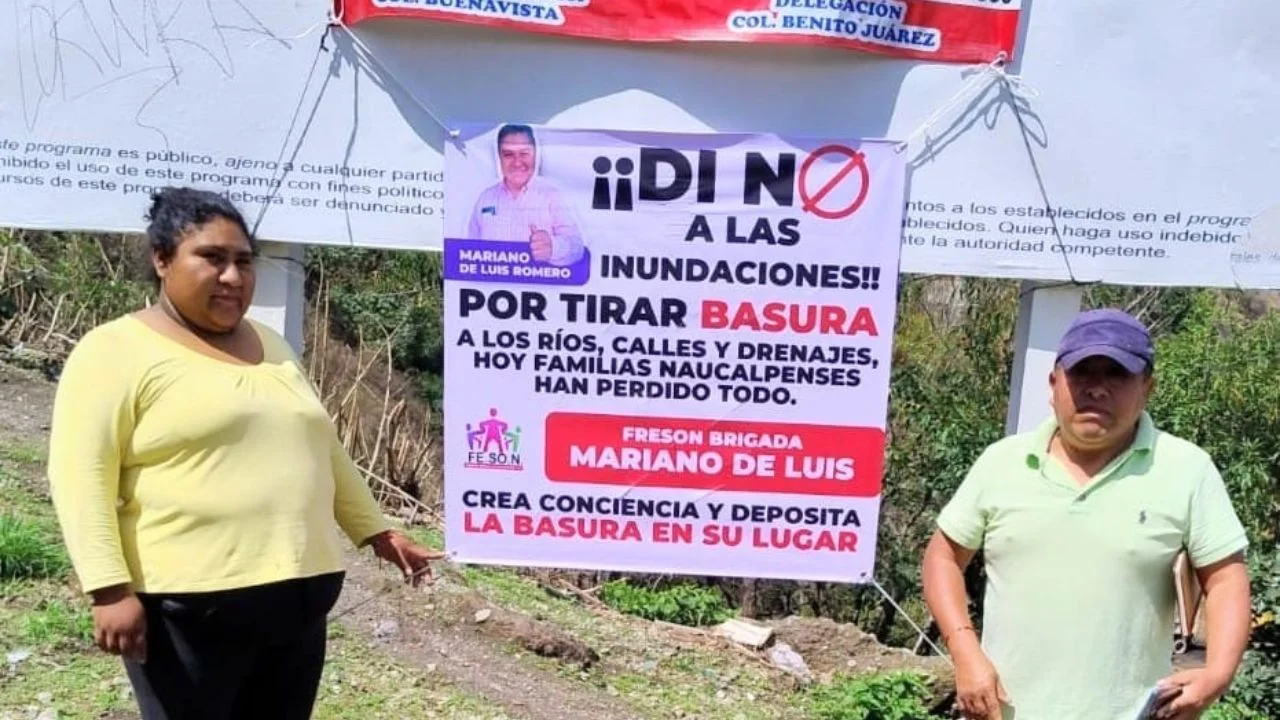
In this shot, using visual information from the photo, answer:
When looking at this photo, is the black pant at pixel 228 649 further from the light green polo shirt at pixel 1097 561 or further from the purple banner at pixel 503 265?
the light green polo shirt at pixel 1097 561

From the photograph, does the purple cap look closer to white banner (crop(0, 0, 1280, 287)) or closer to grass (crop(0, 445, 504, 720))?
white banner (crop(0, 0, 1280, 287))

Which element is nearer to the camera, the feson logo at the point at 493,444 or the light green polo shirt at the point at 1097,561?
the light green polo shirt at the point at 1097,561

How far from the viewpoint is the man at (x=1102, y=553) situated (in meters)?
2.12

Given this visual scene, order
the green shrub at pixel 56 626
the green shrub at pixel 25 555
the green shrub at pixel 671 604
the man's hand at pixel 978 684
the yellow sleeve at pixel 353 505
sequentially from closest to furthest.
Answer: the man's hand at pixel 978 684 → the yellow sleeve at pixel 353 505 → the green shrub at pixel 56 626 → the green shrub at pixel 25 555 → the green shrub at pixel 671 604

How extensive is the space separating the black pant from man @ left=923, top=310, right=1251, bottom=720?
1.34 metres

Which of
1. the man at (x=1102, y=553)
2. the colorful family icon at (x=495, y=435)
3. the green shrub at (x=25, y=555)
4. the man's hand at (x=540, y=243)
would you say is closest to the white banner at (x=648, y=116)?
the man's hand at (x=540, y=243)

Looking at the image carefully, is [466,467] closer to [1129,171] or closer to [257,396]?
[257,396]

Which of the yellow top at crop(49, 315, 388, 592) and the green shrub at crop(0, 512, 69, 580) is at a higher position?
the yellow top at crop(49, 315, 388, 592)

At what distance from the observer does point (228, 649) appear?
7.89 feet

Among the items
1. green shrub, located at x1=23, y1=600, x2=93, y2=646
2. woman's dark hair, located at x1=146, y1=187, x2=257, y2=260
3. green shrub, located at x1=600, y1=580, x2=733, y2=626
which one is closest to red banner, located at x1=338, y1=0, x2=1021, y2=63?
woman's dark hair, located at x1=146, y1=187, x2=257, y2=260

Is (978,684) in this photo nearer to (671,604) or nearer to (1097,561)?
(1097,561)

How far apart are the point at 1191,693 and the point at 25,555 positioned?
412cm

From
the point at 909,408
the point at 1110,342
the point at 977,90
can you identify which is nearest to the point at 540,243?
the point at 977,90

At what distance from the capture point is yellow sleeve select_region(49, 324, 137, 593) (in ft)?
7.25
